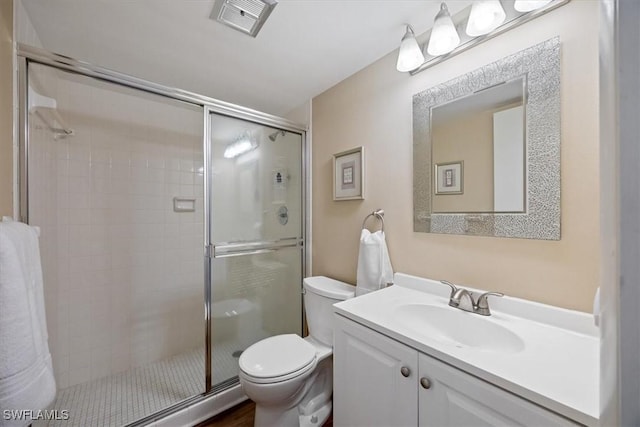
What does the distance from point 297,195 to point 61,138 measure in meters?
1.62

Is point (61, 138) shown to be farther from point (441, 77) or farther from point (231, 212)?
point (441, 77)

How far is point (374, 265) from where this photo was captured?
145cm

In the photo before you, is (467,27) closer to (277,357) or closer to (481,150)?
(481,150)

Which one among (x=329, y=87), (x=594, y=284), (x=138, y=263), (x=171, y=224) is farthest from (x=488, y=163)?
(x=138, y=263)

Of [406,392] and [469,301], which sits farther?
[469,301]

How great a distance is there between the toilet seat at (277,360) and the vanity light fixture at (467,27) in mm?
1589

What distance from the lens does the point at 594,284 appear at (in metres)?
0.88

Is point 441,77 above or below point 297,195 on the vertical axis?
above

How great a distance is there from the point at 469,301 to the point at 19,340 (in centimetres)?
148

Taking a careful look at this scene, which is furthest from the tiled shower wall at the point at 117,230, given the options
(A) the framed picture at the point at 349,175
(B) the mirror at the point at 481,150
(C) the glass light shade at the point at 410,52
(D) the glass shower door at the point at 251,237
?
(B) the mirror at the point at 481,150

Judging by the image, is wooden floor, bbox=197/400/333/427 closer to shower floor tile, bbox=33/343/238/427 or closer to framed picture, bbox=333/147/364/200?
shower floor tile, bbox=33/343/238/427

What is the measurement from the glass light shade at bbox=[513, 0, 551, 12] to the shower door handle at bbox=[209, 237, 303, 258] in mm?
1769

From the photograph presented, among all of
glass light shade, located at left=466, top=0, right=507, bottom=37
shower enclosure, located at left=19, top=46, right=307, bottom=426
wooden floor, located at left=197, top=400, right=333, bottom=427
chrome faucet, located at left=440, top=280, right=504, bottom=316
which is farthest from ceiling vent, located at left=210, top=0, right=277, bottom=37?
wooden floor, located at left=197, top=400, right=333, bottom=427

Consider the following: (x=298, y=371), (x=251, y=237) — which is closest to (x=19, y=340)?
(x=298, y=371)
